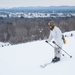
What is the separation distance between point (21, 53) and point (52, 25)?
310 centimetres

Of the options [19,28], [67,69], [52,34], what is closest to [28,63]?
[52,34]

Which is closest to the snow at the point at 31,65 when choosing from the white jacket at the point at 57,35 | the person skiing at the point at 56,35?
the person skiing at the point at 56,35

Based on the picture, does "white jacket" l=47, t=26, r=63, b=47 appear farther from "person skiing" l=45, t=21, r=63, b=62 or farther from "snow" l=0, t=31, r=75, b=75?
"snow" l=0, t=31, r=75, b=75

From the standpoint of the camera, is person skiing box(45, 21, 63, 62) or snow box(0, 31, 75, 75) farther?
person skiing box(45, 21, 63, 62)

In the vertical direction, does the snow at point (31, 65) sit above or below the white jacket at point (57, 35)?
below

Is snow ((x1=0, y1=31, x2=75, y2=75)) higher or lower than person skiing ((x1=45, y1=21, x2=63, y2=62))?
lower

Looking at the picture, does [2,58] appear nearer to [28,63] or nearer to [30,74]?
[28,63]

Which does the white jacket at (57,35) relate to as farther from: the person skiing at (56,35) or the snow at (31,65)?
the snow at (31,65)

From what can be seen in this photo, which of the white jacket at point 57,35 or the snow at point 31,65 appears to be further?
the white jacket at point 57,35

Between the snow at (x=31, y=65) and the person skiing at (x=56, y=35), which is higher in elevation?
the person skiing at (x=56, y=35)

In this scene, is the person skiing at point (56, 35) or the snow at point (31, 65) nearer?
the snow at point (31, 65)

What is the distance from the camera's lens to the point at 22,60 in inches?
362

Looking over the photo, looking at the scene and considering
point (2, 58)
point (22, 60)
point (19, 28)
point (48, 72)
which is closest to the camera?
point (48, 72)

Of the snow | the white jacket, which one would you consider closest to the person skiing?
the white jacket
